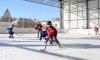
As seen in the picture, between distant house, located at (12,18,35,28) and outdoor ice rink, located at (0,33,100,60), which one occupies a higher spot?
distant house, located at (12,18,35,28)

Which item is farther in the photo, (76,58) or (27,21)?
(27,21)

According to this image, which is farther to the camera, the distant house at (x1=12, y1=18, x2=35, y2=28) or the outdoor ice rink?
the distant house at (x1=12, y1=18, x2=35, y2=28)

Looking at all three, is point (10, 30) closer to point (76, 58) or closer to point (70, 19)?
point (76, 58)

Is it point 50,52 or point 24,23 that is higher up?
point 24,23

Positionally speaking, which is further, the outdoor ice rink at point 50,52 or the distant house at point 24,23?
the distant house at point 24,23

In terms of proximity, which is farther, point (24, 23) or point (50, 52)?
point (24, 23)

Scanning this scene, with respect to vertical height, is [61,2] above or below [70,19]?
above

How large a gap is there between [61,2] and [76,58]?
36598 millimetres

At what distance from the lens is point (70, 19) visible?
4228 centimetres

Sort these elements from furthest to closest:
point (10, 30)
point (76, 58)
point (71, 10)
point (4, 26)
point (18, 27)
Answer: point (71, 10) → point (18, 27) → point (4, 26) → point (10, 30) → point (76, 58)

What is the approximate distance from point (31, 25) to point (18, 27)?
2.28m

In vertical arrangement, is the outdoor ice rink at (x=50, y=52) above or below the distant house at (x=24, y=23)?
below

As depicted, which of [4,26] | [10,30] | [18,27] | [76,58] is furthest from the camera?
[18,27]

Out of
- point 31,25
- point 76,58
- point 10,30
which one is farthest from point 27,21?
point 76,58
